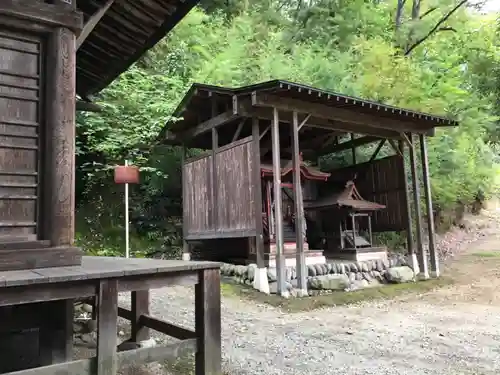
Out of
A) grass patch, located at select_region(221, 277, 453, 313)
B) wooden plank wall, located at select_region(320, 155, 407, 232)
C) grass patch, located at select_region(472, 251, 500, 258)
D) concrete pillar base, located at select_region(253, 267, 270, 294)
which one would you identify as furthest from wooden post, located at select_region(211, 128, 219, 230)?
grass patch, located at select_region(472, 251, 500, 258)

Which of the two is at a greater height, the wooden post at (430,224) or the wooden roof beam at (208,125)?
the wooden roof beam at (208,125)

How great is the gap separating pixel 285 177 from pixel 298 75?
565 cm

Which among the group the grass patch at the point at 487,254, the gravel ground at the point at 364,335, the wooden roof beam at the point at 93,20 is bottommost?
the gravel ground at the point at 364,335

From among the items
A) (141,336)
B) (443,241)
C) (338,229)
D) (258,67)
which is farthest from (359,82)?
(141,336)

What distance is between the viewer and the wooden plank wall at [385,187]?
37.7 ft

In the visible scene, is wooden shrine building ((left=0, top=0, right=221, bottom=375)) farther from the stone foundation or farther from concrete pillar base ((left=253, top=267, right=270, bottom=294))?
the stone foundation

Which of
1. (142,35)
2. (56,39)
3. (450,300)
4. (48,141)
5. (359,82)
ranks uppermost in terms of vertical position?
(359,82)

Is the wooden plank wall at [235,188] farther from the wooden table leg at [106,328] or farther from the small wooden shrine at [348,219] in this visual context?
the wooden table leg at [106,328]

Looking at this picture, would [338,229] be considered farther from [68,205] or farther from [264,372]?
[68,205]

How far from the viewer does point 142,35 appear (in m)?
4.76

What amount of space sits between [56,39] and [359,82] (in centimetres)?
1239

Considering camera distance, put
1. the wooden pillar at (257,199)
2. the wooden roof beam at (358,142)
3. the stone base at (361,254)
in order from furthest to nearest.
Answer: the wooden roof beam at (358,142), the stone base at (361,254), the wooden pillar at (257,199)

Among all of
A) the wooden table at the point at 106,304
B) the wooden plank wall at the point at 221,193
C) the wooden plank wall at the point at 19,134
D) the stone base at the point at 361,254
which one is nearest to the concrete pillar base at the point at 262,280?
the wooden plank wall at the point at 221,193

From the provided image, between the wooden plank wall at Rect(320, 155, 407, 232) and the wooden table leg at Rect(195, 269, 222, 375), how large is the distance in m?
8.84
